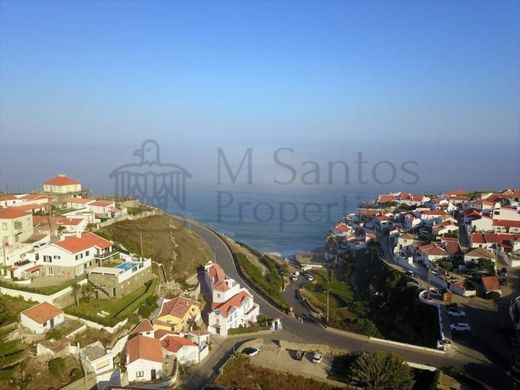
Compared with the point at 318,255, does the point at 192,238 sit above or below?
above

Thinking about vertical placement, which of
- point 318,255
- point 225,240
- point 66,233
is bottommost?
point 318,255

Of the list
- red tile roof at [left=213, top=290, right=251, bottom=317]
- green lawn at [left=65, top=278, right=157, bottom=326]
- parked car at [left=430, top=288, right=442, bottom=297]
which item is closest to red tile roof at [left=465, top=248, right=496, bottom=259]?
parked car at [left=430, top=288, right=442, bottom=297]

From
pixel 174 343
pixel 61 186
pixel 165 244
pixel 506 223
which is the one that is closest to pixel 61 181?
pixel 61 186

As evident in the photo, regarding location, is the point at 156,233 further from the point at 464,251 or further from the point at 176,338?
the point at 464,251

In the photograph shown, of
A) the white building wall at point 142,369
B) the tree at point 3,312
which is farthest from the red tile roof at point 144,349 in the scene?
the tree at point 3,312

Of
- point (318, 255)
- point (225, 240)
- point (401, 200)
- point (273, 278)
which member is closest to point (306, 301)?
point (273, 278)

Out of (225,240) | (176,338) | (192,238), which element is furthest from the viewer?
(225,240)

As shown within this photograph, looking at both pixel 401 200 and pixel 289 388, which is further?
pixel 401 200
